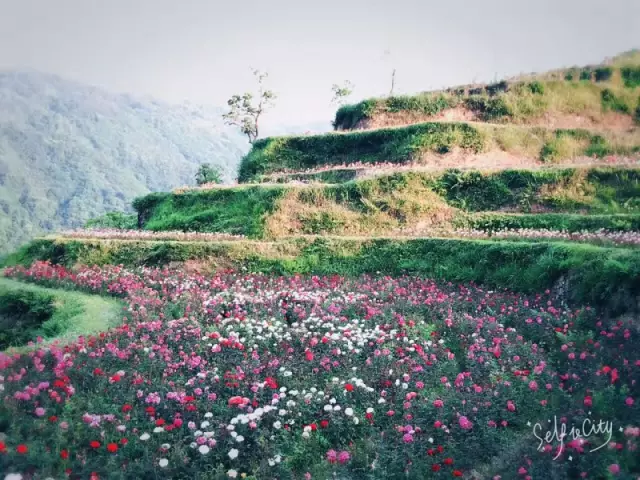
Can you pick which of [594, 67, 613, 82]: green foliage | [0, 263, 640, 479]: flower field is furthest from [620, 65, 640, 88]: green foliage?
[0, 263, 640, 479]: flower field

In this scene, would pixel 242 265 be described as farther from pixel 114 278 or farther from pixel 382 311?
pixel 382 311

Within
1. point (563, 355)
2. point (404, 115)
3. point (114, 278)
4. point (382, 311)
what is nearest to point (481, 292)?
point (382, 311)

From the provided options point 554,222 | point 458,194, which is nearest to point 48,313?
point 458,194

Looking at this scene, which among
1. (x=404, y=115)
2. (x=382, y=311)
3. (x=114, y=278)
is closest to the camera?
(x=382, y=311)

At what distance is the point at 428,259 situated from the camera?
1339 cm

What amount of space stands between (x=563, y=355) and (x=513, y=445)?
2448 mm

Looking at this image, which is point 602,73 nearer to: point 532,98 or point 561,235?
point 532,98

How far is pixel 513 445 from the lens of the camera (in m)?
5.37

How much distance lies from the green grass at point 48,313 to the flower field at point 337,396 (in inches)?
37.9

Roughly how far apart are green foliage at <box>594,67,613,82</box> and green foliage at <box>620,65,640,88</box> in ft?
2.59

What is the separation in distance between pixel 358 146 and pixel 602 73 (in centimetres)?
1540

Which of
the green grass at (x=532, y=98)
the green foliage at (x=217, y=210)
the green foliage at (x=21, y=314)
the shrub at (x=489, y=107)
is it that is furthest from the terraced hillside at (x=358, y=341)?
the green grass at (x=532, y=98)

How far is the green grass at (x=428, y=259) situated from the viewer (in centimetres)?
848
